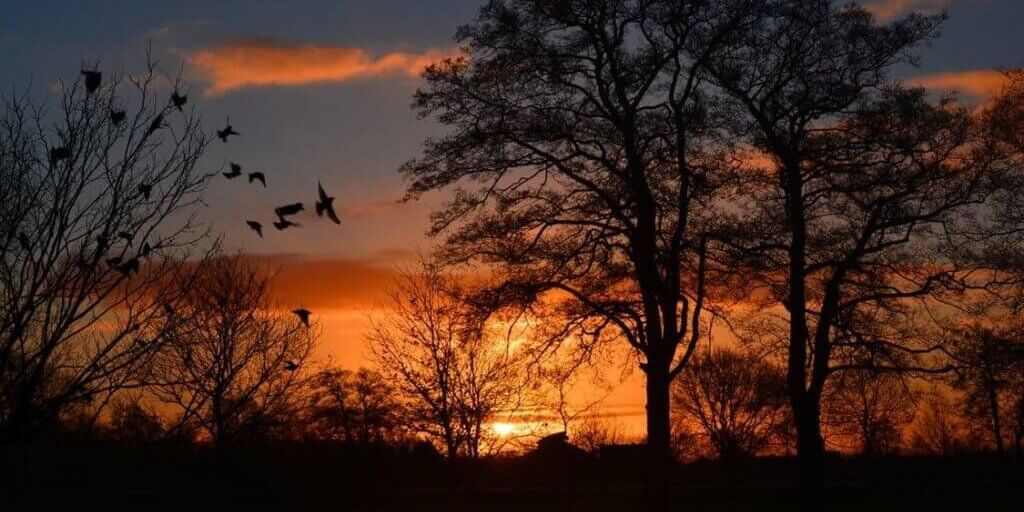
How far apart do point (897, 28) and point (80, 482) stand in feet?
55.9

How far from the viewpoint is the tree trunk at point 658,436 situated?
1717 cm

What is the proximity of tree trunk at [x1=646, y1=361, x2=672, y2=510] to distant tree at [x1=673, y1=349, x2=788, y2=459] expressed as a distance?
42.5 metres

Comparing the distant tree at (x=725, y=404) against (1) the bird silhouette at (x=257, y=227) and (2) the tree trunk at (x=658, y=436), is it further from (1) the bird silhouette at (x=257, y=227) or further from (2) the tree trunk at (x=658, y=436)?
(1) the bird silhouette at (x=257, y=227)

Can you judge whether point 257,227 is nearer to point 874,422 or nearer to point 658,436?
point 658,436

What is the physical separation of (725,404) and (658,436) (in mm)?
45261

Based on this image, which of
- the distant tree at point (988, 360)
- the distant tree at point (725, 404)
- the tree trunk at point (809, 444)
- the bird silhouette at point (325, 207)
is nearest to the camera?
Result: the bird silhouette at point (325, 207)

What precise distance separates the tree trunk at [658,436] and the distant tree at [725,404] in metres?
42.5

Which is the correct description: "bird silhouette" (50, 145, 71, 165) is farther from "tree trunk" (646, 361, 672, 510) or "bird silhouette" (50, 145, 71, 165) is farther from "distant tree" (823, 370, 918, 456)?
"distant tree" (823, 370, 918, 456)

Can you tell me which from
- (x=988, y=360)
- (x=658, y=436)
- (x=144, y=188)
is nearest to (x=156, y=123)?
(x=144, y=188)

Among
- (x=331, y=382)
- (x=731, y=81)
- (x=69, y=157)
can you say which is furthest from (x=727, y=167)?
(x=331, y=382)

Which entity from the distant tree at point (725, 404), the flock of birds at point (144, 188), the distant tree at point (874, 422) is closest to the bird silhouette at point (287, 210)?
the flock of birds at point (144, 188)

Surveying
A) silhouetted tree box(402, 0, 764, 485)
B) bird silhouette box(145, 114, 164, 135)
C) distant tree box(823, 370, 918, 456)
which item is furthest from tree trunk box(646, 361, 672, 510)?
distant tree box(823, 370, 918, 456)

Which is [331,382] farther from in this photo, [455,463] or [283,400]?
[455,463]

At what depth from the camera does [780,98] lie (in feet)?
65.7
